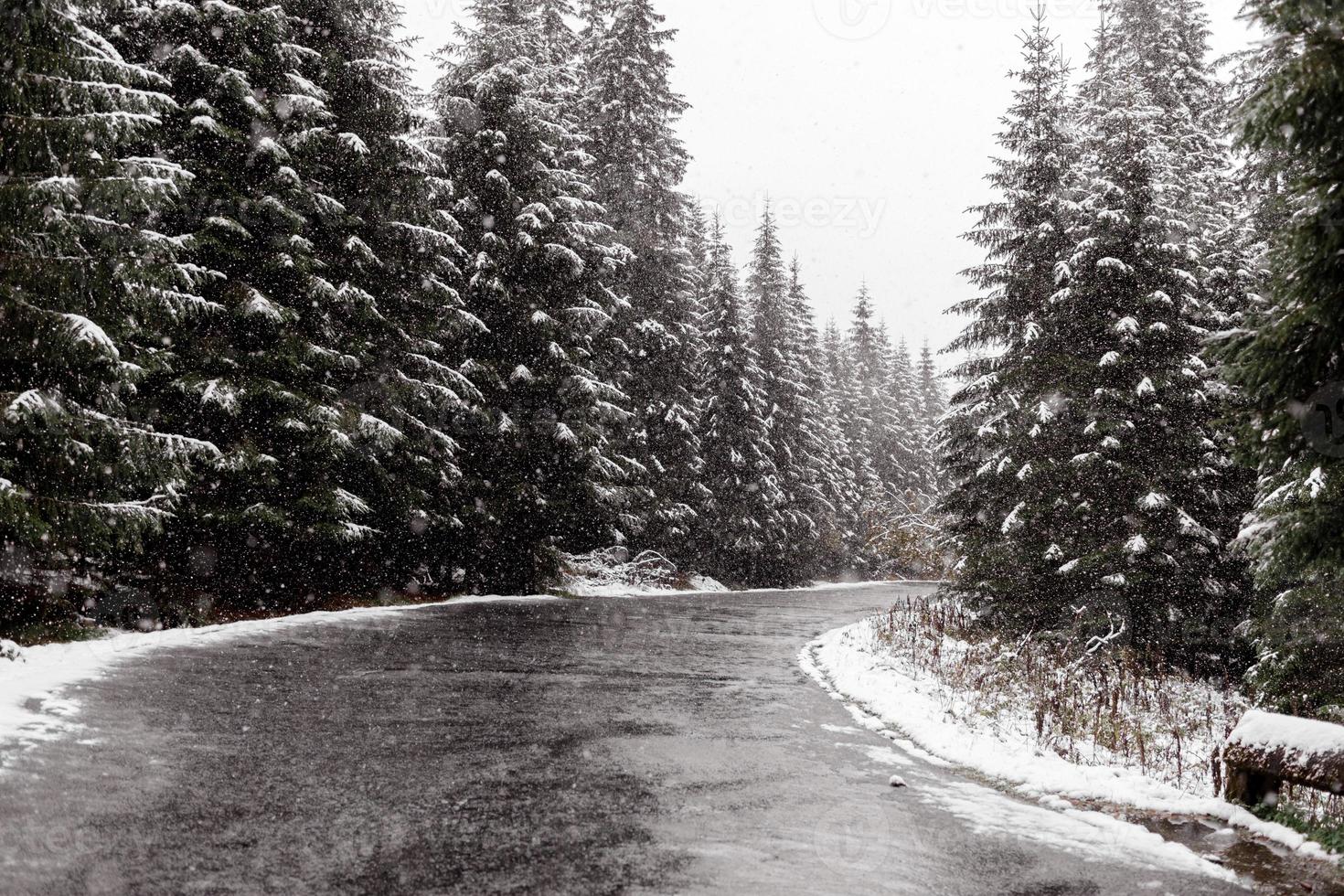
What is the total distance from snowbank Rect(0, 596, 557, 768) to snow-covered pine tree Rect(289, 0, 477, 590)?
4.71 meters

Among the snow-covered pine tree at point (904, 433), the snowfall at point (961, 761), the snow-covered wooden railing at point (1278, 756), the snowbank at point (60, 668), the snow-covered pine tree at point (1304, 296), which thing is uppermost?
the snow-covered pine tree at point (904, 433)

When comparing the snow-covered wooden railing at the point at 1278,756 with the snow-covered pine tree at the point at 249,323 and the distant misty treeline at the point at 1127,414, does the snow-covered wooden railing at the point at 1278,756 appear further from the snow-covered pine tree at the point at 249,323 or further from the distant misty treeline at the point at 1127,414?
the snow-covered pine tree at the point at 249,323

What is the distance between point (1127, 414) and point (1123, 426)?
0.75m

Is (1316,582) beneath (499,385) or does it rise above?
beneath

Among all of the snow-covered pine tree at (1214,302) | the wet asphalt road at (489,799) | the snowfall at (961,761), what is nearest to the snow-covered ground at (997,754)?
the snowfall at (961,761)

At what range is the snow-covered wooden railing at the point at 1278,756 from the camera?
5.89 metres

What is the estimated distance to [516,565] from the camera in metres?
26.0

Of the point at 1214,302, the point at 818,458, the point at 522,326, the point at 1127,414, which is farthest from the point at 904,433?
the point at 1127,414

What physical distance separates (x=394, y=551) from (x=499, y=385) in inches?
213

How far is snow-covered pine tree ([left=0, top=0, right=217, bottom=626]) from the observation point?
10383mm

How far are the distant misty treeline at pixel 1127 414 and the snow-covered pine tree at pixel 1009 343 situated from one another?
1.9 inches

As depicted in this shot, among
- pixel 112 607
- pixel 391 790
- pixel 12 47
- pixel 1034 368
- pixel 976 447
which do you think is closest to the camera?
pixel 391 790

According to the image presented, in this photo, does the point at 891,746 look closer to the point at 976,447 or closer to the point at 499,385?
the point at 976,447

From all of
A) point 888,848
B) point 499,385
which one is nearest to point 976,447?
point 499,385
